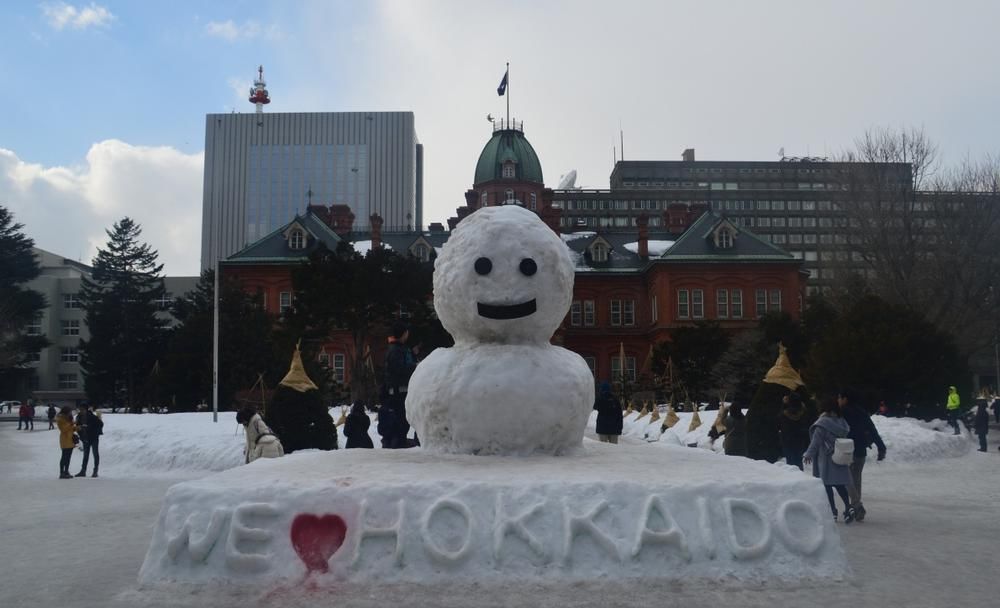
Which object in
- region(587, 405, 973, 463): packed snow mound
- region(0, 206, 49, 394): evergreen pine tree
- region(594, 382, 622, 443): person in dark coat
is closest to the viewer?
region(594, 382, 622, 443): person in dark coat

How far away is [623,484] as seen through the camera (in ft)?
20.8

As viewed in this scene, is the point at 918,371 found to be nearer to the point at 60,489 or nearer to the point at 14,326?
the point at 60,489

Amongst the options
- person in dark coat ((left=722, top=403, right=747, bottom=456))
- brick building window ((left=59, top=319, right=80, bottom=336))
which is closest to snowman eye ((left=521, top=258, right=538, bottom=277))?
person in dark coat ((left=722, top=403, right=747, bottom=456))

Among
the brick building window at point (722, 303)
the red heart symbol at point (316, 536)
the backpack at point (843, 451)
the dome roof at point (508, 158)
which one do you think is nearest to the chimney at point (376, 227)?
the dome roof at point (508, 158)

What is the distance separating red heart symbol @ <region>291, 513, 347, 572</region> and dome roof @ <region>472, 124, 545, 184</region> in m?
56.8

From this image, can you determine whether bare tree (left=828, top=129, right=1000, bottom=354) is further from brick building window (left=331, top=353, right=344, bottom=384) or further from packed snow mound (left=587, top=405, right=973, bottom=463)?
brick building window (left=331, top=353, right=344, bottom=384)

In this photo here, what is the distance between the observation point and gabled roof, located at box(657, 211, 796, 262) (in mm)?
51844

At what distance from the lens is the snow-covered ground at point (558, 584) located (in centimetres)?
575

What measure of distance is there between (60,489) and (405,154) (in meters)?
90.2

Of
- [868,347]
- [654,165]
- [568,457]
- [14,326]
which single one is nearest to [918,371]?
[868,347]

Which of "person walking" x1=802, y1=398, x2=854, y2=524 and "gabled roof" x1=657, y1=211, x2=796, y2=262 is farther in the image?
"gabled roof" x1=657, y1=211, x2=796, y2=262

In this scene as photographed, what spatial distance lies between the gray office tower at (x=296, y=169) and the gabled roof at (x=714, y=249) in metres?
53.3

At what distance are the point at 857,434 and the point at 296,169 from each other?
101 meters

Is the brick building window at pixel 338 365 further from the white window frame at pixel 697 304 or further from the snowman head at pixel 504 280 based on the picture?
the snowman head at pixel 504 280
